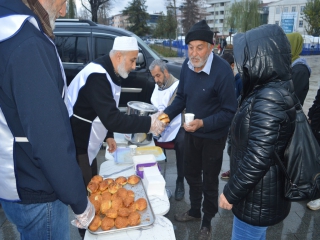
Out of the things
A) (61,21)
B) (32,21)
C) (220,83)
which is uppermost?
(61,21)

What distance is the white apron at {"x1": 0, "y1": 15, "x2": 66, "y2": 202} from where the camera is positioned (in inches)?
42.4

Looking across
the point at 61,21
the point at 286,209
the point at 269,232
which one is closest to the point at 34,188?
the point at 286,209

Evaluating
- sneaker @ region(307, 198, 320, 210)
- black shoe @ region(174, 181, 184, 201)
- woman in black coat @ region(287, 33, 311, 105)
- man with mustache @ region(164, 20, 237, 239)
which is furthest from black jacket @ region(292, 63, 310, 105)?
black shoe @ region(174, 181, 184, 201)

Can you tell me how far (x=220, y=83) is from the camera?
2557 mm

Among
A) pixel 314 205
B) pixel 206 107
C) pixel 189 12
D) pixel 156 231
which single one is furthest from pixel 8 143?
pixel 189 12

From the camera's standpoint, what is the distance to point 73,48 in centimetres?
557

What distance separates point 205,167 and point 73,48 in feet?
13.6

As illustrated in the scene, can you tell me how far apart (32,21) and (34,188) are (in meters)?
0.79

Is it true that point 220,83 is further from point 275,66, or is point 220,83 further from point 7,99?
point 7,99

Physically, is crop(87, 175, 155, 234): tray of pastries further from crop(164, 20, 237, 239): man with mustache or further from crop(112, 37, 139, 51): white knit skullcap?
crop(112, 37, 139, 51): white knit skullcap

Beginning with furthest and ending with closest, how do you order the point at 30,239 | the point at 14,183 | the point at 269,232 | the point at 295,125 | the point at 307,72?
the point at 307,72, the point at 269,232, the point at 295,125, the point at 30,239, the point at 14,183

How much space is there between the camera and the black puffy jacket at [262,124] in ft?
4.99

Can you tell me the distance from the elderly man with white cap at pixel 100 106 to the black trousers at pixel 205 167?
56cm

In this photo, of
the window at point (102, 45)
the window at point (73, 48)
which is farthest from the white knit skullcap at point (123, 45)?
the window at point (73, 48)
